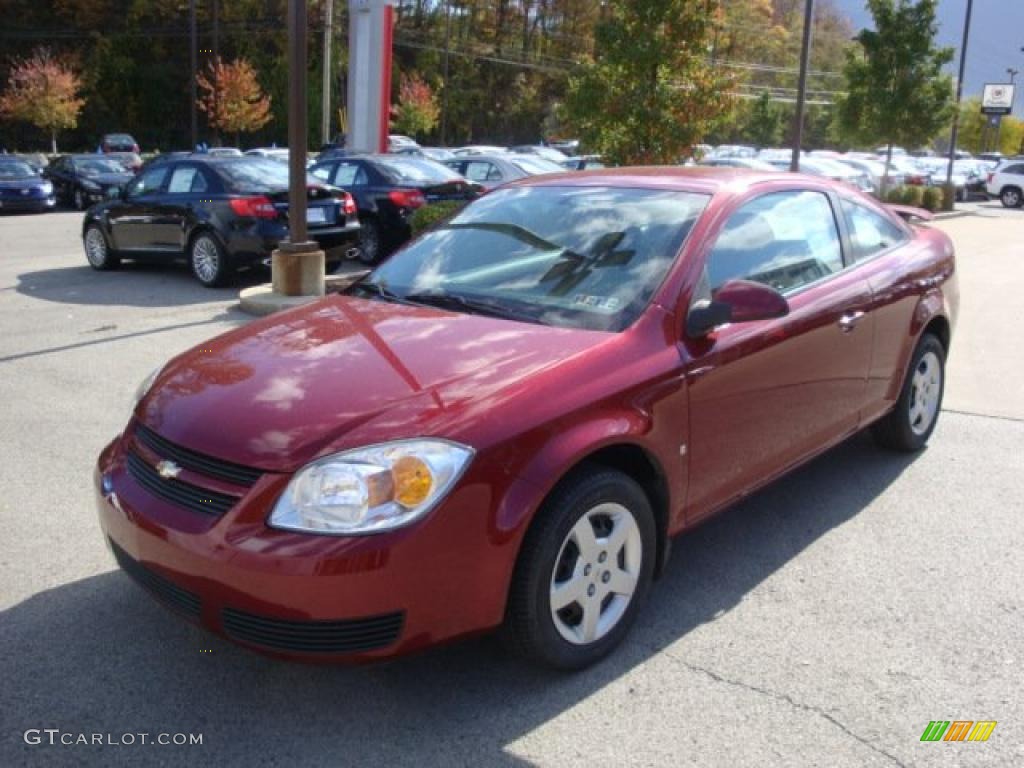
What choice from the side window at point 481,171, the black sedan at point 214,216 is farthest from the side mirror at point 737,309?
the side window at point 481,171

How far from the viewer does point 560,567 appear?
3150mm

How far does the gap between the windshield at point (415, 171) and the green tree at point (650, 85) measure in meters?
2.11

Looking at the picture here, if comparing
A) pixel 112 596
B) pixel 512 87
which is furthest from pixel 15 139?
pixel 112 596

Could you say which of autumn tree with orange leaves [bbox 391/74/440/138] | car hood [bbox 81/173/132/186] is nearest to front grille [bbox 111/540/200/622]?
car hood [bbox 81/173/132/186]

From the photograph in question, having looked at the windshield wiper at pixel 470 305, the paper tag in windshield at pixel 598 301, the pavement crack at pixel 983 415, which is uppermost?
the paper tag in windshield at pixel 598 301

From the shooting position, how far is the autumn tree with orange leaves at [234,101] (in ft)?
163

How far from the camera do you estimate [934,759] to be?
2850 mm

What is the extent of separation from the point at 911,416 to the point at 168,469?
4055 mm

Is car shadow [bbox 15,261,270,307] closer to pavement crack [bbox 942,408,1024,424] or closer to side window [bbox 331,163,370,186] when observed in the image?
side window [bbox 331,163,370,186]

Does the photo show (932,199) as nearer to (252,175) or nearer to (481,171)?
(481,171)

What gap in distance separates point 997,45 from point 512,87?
94520 millimetres

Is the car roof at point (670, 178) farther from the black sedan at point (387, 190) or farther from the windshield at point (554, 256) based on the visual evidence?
the black sedan at point (387, 190)

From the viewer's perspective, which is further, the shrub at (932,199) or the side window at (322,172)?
the shrub at (932,199)

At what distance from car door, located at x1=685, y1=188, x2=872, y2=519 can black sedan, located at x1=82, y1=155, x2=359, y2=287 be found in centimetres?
774
